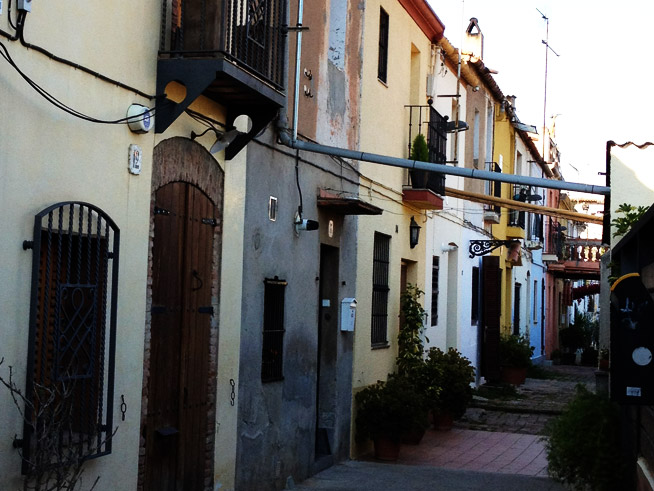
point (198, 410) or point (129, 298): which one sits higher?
point (129, 298)

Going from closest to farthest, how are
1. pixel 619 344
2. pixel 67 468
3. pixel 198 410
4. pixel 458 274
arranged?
pixel 619 344 → pixel 67 468 → pixel 198 410 → pixel 458 274

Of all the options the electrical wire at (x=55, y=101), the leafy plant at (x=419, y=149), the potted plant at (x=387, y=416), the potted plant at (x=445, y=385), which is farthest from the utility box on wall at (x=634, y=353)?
the leafy plant at (x=419, y=149)

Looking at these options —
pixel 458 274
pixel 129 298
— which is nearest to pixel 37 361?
pixel 129 298

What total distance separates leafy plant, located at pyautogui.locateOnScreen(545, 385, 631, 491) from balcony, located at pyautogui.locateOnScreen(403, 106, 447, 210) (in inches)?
248

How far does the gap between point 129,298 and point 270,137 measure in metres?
3.12

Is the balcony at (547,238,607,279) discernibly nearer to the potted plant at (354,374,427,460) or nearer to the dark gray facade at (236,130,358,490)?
the potted plant at (354,374,427,460)

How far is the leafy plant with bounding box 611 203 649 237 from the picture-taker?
8.90 m

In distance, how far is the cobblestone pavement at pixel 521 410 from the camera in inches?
651

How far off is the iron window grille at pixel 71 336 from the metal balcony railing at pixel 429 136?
28.8 feet

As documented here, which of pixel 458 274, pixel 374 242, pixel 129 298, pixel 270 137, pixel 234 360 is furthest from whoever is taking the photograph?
pixel 458 274

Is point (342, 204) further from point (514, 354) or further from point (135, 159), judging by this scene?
point (514, 354)

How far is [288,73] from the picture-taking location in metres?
10.3

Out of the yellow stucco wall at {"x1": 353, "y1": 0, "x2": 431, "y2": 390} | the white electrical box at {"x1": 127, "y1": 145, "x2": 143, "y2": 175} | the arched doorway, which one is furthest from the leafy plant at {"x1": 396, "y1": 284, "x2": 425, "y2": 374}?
the white electrical box at {"x1": 127, "y1": 145, "x2": 143, "y2": 175}

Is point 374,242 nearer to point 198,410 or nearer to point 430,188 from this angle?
point 430,188
